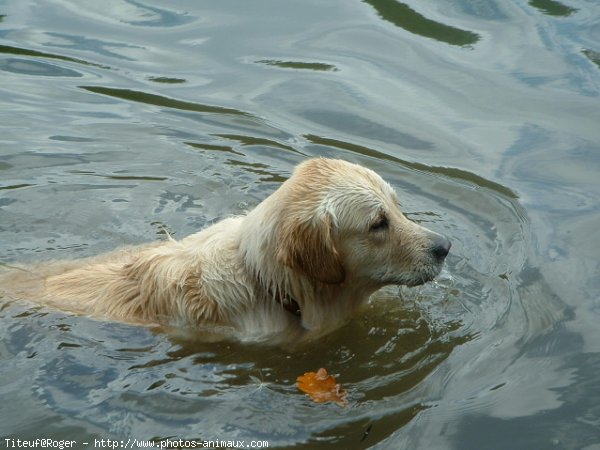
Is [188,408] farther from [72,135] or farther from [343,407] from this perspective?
[72,135]

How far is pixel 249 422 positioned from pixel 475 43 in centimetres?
745

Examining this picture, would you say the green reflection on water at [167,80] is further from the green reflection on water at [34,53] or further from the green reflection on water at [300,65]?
the green reflection on water at [300,65]

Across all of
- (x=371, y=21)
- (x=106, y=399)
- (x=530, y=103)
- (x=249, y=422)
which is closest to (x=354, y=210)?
(x=249, y=422)

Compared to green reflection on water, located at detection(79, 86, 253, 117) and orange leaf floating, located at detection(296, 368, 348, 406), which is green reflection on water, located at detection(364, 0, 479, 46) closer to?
green reflection on water, located at detection(79, 86, 253, 117)

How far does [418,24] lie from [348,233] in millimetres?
6809

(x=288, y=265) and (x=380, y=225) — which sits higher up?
(x=380, y=225)

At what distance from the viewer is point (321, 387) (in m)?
6.71

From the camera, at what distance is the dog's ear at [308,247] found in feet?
21.2

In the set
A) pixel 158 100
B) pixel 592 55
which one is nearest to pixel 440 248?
pixel 158 100

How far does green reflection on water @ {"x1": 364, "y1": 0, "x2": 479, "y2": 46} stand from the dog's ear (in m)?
6.50

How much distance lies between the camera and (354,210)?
6.62 meters

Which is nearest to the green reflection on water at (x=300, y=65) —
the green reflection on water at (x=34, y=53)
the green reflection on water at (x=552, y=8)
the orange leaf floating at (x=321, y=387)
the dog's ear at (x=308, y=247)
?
the green reflection on water at (x=34, y=53)

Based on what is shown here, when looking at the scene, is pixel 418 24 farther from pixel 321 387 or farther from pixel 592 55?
pixel 321 387

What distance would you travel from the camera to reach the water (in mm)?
6367
